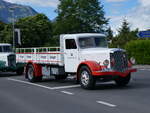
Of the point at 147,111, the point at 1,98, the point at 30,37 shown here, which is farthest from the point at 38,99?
the point at 30,37

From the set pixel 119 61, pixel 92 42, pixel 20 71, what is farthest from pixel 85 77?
pixel 20 71

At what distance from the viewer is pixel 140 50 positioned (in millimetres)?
30469

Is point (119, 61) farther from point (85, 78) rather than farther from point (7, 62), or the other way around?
point (7, 62)

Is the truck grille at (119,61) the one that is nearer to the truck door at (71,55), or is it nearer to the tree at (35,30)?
the truck door at (71,55)

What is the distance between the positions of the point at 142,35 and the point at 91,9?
4991 cm

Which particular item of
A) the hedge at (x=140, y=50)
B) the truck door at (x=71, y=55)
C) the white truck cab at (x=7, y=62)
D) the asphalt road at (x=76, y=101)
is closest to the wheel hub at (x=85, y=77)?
the asphalt road at (x=76, y=101)

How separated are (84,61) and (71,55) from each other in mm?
1041

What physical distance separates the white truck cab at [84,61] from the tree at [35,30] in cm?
4058

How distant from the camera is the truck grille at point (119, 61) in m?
13.2

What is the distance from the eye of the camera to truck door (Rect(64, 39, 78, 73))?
47.0 ft

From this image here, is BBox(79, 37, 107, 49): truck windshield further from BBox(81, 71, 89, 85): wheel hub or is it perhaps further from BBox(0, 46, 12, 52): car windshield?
BBox(0, 46, 12, 52): car windshield

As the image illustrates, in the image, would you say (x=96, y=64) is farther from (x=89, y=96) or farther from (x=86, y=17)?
(x=86, y=17)

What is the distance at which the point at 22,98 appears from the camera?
453 inches

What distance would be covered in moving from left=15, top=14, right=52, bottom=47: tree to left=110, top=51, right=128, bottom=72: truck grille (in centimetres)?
4435
